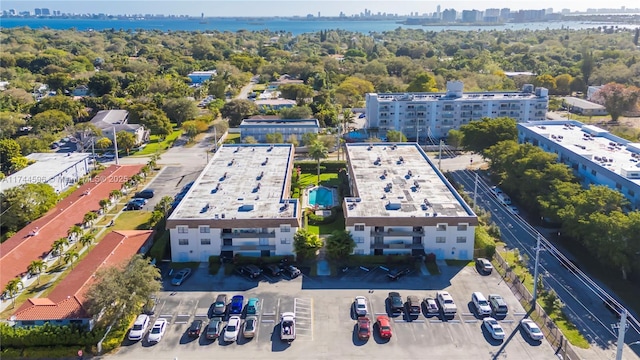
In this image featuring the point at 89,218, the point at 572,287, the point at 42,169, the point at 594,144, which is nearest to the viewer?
the point at 572,287

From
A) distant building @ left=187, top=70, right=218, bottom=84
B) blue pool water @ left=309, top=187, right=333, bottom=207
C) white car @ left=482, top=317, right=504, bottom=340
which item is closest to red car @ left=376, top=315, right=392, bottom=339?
white car @ left=482, top=317, right=504, bottom=340

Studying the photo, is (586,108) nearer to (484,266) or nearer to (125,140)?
(484,266)

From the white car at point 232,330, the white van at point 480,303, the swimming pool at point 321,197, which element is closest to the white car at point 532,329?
the white van at point 480,303

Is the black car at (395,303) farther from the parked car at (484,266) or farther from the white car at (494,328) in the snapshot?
the parked car at (484,266)

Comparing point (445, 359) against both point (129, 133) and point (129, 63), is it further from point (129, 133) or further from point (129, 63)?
point (129, 63)

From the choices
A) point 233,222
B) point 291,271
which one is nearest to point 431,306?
point 291,271

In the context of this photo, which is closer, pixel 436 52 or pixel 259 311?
pixel 259 311

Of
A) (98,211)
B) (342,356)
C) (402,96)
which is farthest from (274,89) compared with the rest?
(342,356)
